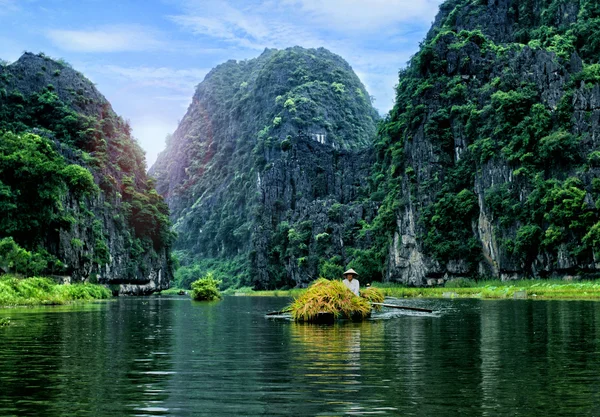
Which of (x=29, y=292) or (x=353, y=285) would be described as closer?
(x=353, y=285)

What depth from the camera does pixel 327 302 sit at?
85.5 feet

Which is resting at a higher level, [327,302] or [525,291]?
[327,302]

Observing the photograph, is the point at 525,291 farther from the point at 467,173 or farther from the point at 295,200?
the point at 295,200

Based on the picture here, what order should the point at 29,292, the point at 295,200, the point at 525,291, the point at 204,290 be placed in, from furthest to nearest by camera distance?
1. the point at 295,200
2. the point at 204,290
3. the point at 525,291
4. the point at 29,292

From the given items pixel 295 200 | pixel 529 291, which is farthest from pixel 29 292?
pixel 295 200

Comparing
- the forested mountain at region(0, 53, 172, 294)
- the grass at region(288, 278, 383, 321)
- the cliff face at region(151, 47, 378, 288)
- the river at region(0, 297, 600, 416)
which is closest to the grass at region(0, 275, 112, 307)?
the forested mountain at region(0, 53, 172, 294)

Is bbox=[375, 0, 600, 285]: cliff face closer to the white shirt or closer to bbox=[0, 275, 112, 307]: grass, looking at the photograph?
the white shirt

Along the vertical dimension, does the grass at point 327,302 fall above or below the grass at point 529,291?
above

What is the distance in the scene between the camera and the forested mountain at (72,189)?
218 feet

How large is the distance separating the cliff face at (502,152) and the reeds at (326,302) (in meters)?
51.5

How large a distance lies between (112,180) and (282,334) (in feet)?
295

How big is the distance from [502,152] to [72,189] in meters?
53.6

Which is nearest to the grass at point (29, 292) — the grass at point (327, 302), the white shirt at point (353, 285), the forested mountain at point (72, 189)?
the forested mountain at point (72, 189)

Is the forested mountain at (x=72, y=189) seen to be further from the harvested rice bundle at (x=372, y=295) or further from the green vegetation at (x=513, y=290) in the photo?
the harvested rice bundle at (x=372, y=295)
